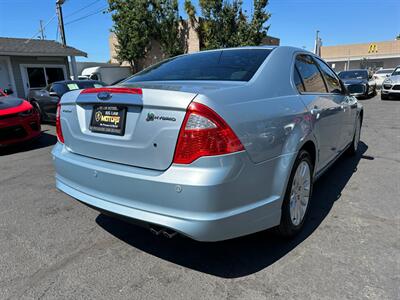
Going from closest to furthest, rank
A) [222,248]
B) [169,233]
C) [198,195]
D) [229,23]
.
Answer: [198,195], [169,233], [222,248], [229,23]

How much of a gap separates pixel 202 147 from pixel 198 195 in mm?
295

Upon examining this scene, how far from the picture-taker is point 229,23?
24.2 meters

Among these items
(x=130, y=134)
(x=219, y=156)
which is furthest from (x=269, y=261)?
(x=130, y=134)

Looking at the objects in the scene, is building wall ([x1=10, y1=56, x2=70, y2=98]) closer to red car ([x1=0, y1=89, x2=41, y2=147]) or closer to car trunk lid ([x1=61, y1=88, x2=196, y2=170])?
red car ([x1=0, y1=89, x2=41, y2=147])

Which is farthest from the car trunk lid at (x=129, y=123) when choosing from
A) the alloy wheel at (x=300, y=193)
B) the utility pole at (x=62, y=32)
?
the utility pole at (x=62, y=32)

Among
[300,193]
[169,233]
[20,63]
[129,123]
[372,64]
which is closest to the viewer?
[169,233]

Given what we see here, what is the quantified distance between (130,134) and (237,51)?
1.56 m

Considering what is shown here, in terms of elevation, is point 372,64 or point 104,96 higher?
point 372,64

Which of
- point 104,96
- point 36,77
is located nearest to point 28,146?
point 104,96

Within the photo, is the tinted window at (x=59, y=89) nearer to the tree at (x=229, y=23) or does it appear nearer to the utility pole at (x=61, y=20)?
the utility pole at (x=61, y=20)

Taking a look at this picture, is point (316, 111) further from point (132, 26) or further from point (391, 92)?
point (132, 26)

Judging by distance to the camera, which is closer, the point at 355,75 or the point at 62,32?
the point at 355,75

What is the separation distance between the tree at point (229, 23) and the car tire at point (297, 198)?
2269 cm

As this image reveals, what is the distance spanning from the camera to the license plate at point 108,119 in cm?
226
